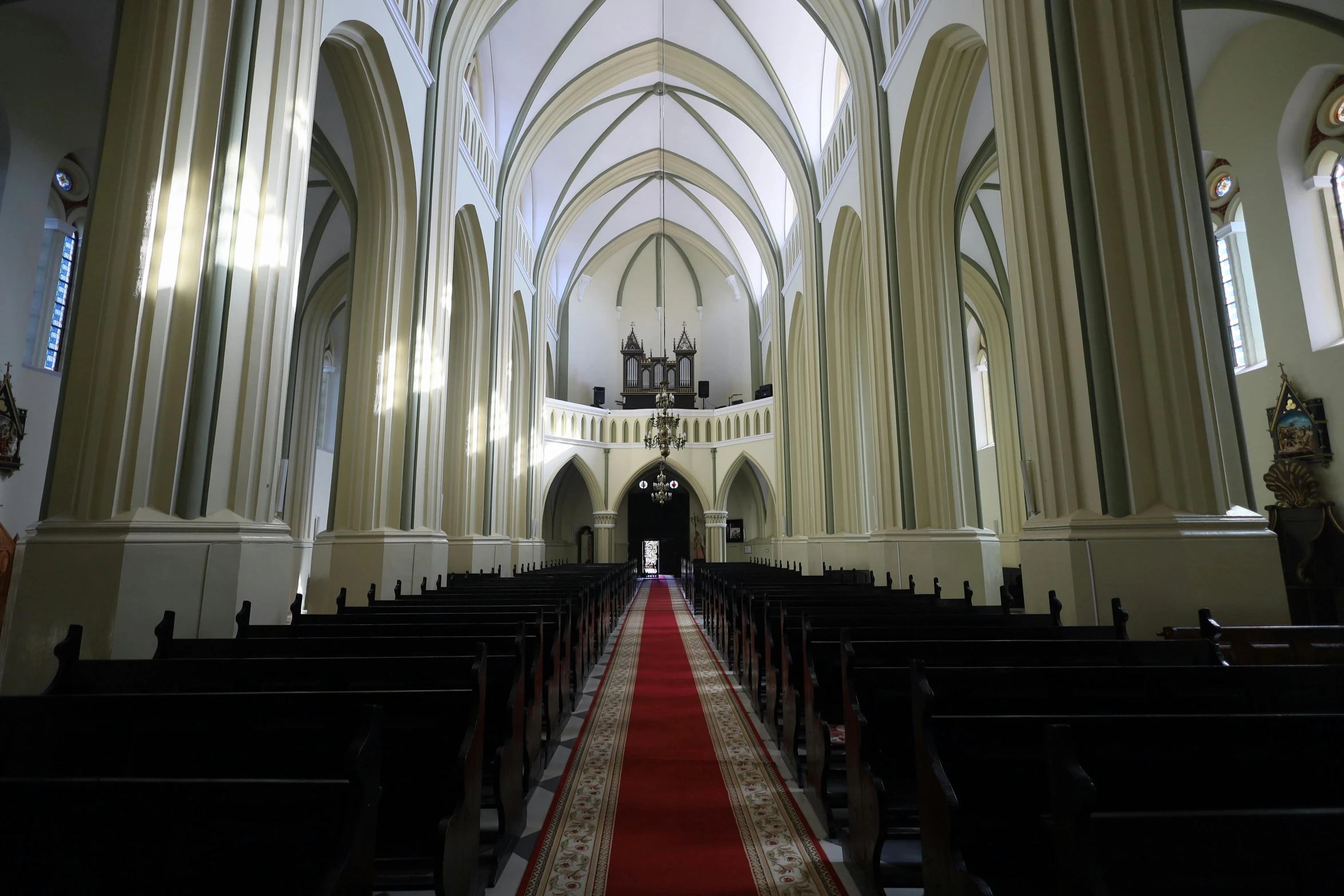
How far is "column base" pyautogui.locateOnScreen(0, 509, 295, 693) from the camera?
156 inches

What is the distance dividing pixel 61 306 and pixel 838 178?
40.2ft

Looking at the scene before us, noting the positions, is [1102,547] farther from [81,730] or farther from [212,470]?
[212,470]

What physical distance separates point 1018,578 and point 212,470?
493 inches

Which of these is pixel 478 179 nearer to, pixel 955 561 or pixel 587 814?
pixel 955 561

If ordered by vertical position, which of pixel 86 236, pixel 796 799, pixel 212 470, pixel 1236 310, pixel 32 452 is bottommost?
pixel 796 799

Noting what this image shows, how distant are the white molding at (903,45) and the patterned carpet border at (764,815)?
8.26 m

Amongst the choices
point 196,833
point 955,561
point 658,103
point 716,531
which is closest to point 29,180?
point 196,833

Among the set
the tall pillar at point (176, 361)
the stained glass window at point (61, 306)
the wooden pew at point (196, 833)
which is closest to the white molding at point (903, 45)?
the tall pillar at point (176, 361)

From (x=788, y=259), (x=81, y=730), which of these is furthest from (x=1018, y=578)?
(x=81, y=730)

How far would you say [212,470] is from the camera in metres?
4.66

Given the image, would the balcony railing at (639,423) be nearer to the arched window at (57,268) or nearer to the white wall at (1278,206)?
the arched window at (57,268)

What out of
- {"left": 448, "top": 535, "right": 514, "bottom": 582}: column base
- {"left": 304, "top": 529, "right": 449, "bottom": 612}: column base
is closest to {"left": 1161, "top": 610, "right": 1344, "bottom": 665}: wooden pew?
{"left": 304, "top": 529, "right": 449, "bottom": 612}: column base

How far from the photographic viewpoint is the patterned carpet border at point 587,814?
104 inches

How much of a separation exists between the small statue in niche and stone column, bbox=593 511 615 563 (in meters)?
17.0
